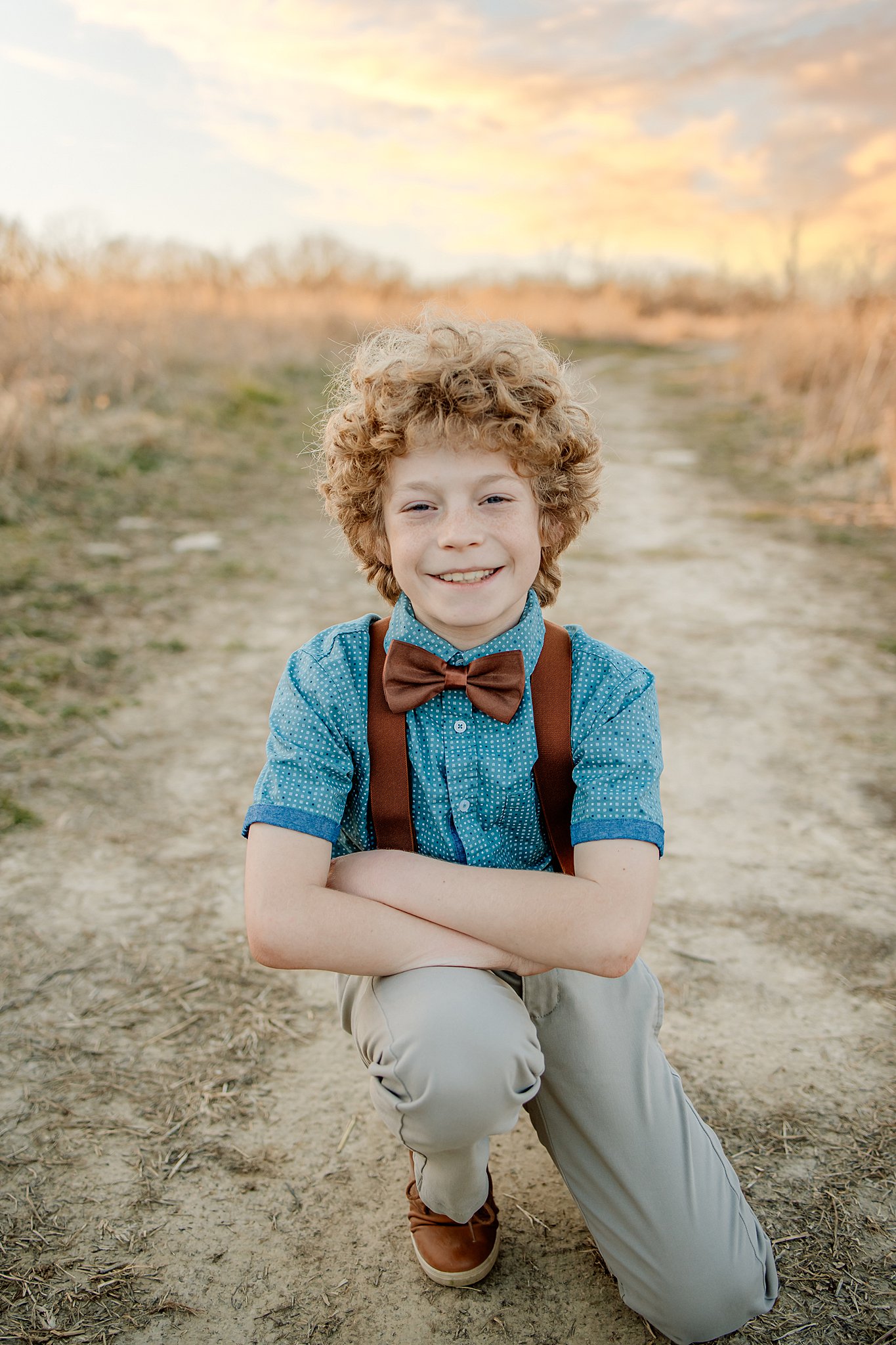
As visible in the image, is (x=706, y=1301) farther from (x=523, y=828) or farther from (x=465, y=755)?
(x=465, y=755)

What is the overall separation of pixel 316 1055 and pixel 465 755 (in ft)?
3.05

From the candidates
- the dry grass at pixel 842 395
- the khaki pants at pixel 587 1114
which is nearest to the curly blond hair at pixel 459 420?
the khaki pants at pixel 587 1114

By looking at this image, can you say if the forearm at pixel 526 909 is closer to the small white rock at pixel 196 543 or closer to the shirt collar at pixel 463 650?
the shirt collar at pixel 463 650

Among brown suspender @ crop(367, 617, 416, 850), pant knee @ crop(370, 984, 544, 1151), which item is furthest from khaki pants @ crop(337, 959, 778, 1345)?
brown suspender @ crop(367, 617, 416, 850)

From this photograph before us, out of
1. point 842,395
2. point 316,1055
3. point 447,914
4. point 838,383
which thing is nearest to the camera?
point 447,914

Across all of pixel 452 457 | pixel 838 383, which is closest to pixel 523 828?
pixel 452 457

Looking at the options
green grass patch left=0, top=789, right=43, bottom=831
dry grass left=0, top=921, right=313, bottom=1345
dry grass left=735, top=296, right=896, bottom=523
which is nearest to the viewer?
dry grass left=0, top=921, right=313, bottom=1345

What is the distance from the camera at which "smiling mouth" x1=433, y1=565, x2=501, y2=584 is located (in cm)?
165

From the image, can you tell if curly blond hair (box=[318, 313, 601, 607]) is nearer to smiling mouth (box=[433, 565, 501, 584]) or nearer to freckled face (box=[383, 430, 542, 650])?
freckled face (box=[383, 430, 542, 650])

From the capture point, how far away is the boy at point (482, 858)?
1482 millimetres

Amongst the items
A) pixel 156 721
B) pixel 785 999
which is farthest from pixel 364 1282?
pixel 156 721

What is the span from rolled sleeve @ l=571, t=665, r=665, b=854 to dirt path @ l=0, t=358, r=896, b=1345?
78 cm

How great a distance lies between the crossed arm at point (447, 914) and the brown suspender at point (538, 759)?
0.12 m

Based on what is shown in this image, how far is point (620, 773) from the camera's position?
5.22ft
